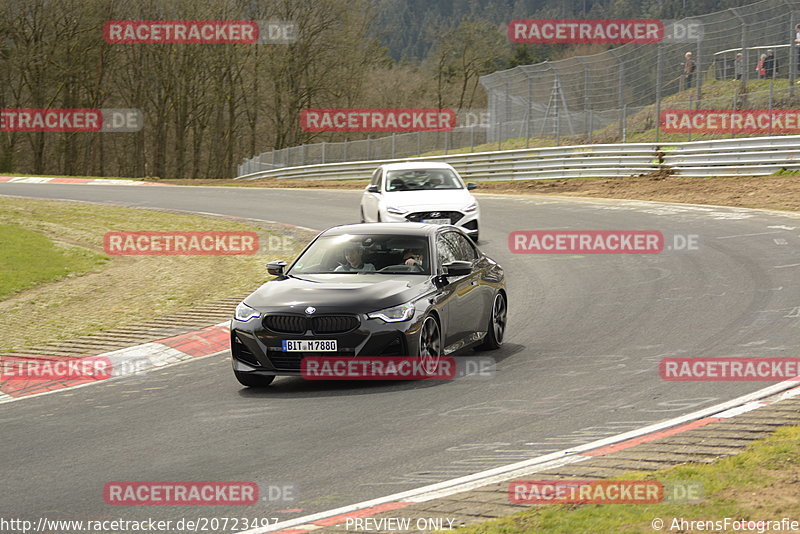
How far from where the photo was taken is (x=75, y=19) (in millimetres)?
67625

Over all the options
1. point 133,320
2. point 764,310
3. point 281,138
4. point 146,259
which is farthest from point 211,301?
point 281,138

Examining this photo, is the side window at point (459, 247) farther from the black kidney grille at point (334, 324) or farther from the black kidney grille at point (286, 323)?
the black kidney grille at point (286, 323)

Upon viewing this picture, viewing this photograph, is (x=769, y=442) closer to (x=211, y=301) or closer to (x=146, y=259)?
(x=211, y=301)

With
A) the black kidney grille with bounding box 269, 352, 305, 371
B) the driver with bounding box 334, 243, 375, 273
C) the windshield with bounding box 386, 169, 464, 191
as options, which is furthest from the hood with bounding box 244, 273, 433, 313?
the windshield with bounding box 386, 169, 464, 191

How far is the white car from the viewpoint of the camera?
20.0 meters

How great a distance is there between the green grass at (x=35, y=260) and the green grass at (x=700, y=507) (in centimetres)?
1279

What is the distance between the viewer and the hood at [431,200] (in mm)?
20094

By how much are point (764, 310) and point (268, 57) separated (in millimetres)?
63985
